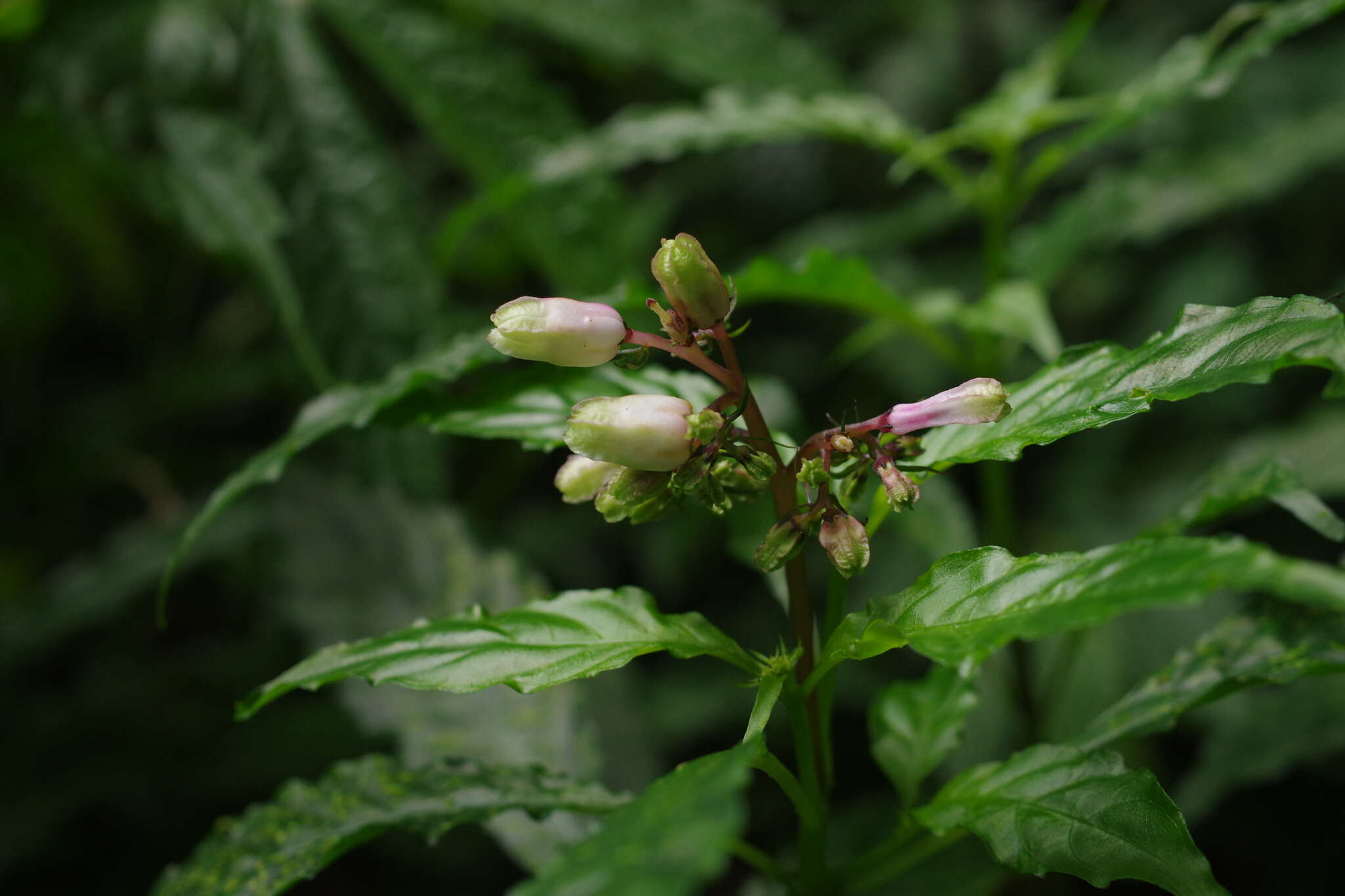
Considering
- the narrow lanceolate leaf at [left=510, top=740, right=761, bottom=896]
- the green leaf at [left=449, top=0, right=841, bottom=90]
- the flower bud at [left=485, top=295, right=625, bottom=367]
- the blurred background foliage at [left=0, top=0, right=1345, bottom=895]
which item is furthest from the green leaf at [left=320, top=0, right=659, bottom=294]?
the narrow lanceolate leaf at [left=510, top=740, right=761, bottom=896]

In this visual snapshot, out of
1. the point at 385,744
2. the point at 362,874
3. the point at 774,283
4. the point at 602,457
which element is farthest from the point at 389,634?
the point at 362,874

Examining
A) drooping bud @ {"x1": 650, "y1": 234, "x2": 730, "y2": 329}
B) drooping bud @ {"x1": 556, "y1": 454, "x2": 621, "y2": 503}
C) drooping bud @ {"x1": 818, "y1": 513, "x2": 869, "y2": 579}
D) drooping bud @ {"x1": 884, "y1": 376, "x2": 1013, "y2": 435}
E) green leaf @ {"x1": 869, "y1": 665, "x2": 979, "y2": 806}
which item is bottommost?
green leaf @ {"x1": 869, "y1": 665, "x2": 979, "y2": 806}

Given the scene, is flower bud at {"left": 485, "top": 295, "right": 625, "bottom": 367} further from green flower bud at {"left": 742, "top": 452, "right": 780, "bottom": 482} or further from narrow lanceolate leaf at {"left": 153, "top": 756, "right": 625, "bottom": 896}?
narrow lanceolate leaf at {"left": 153, "top": 756, "right": 625, "bottom": 896}

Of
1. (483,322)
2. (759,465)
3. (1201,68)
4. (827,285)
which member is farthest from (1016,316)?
(483,322)

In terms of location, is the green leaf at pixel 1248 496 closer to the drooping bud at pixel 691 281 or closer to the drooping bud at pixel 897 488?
the drooping bud at pixel 897 488

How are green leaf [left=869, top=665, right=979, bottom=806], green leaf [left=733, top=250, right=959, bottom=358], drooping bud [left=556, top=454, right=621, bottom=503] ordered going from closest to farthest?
A: drooping bud [left=556, top=454, right=621, bottom=503] < green leaf [left=869, top=665, right=979, bottom=806] < green leaf [left=733, top=250, right=959, bottom=358]

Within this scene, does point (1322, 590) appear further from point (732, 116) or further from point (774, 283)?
point (732, 116)
